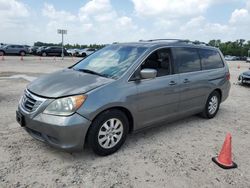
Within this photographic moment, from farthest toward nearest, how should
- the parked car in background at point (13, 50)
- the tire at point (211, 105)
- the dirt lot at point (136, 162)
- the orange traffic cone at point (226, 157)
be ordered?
the parked car in background at point (13, 50) < the tire at point (211, 105) < the orange traffic cone at point (226, 157) < the dirt lot at point (136, 162)

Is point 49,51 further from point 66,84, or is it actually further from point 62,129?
point 62,129

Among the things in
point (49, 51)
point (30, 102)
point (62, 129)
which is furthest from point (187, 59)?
point (49, 51)

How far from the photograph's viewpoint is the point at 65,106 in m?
3.20

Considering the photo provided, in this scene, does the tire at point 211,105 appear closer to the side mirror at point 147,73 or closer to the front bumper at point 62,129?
the side mirror at point 147,73

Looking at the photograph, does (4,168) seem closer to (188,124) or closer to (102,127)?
(102,127)

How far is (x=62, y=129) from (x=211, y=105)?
3759mm

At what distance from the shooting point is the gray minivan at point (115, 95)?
3.22 m

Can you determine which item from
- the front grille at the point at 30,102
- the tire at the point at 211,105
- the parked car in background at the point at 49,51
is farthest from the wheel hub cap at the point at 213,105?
the parked car in background at the point at 49,51

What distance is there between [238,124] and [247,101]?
2.92 meters

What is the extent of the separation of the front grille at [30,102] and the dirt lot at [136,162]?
70cm

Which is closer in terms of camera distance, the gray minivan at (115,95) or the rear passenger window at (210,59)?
the gray minivan at (115,95)

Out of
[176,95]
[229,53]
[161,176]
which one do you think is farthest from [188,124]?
[229,53]

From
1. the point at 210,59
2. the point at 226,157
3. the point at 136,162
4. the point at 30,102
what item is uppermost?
the point at 210,59

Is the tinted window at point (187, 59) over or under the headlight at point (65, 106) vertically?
over
